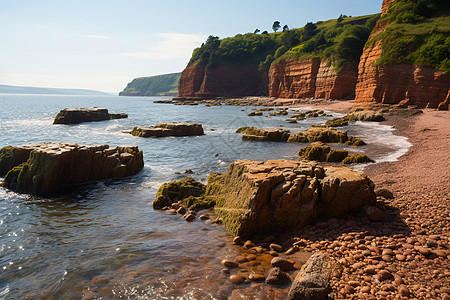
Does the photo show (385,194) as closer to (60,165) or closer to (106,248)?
(106,248)

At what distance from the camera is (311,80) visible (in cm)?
8412

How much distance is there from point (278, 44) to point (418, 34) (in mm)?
96217

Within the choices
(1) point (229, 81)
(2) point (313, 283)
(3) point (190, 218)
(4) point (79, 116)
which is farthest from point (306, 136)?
(1) point (229, 81)

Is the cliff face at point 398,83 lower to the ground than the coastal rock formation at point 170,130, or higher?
higher

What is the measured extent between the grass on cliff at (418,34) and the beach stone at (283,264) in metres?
47.8

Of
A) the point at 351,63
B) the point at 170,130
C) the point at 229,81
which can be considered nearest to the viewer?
the point at 170,130

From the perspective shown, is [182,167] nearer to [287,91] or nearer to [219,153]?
[219,153]

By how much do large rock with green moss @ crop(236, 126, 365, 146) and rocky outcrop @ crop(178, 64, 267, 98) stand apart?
97719 mm

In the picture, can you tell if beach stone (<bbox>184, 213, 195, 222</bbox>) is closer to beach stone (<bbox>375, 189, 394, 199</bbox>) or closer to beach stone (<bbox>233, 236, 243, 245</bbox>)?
beach stone (<bbox>233, 236, 243, 245</bbox>)

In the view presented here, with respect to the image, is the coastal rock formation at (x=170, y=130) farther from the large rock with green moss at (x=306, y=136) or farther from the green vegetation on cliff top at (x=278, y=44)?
the green vegetation on cliff top at (x=278, y=44)

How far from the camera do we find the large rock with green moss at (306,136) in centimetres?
2560

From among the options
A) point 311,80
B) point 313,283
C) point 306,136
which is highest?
point 311,80

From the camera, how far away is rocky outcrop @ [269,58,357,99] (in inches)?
2840

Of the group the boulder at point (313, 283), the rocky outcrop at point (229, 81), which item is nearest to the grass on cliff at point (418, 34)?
the boulder at point (313, 283)
